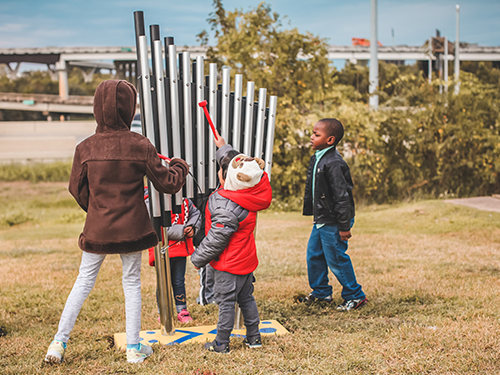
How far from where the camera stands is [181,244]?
4.42m

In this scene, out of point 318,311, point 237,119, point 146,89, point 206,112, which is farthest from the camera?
point 318,311

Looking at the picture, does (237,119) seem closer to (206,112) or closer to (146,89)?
(206,112)

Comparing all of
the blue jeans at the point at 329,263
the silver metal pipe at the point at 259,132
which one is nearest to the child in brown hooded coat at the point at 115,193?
the silver metal pipe at the point at 259,132

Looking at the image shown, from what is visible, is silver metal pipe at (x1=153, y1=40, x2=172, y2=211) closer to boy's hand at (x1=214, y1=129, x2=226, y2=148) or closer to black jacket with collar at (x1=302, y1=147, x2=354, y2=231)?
boy's hand at (x1=214, y1=129, x2=226, y2=148)

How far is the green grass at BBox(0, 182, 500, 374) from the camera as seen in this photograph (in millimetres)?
3330

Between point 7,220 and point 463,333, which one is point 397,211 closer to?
point 463,333

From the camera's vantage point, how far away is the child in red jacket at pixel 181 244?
429 centimetres

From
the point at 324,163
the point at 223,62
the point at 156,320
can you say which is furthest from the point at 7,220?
the point at 324,163

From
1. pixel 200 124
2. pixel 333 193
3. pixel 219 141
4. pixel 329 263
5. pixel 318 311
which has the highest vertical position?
pixel 200 124

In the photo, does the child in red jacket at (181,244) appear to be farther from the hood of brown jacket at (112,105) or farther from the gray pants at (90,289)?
the hood of brown jacket at (112,105)

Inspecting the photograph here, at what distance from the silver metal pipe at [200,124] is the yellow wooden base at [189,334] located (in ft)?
3.72

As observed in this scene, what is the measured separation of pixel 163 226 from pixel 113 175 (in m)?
0.84

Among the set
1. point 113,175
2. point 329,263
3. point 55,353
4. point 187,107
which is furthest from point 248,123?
point 55,353

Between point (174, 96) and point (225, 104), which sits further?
point (225, 104)
